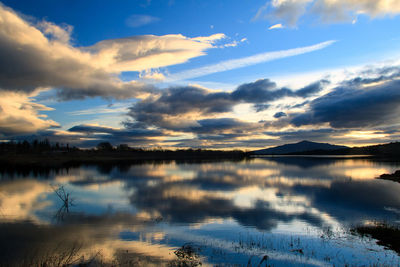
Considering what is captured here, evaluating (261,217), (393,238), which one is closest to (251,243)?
(261,217)

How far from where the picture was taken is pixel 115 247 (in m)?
14.8

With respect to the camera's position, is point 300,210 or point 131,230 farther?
point 300,210

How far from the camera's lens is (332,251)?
14008mm

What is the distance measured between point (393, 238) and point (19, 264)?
21.4 m

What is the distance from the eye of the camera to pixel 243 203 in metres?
29.2

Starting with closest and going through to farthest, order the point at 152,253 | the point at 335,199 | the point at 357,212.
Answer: the point at 152,253
the point at 357,212
the point at 335,199

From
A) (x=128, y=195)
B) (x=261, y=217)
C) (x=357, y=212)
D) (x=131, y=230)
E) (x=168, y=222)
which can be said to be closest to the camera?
(x=131, y=230)

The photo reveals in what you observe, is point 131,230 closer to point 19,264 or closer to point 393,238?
point 19,264

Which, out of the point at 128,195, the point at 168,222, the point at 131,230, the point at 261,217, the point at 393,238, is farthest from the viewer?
the point at 128,195

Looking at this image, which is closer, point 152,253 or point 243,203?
point 152,253

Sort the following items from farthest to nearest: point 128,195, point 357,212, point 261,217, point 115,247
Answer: point 128,195, point 357,212, point 261,217, point 115,247

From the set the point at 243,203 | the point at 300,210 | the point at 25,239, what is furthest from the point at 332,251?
the point at 25,239

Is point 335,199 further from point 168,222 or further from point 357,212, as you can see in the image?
point 168,222

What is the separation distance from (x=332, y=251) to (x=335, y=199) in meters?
20.8
